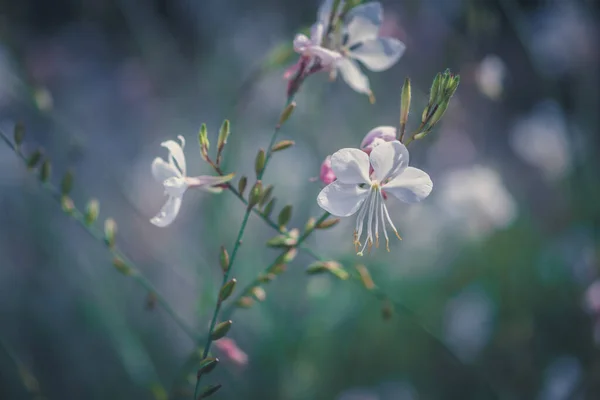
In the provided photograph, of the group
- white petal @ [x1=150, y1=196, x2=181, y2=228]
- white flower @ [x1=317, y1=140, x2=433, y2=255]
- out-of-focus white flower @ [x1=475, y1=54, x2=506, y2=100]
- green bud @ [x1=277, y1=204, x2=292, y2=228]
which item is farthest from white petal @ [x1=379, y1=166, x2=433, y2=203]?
out-of-focus white flower @ [x1=475, y1=54, x2=506, y2=100]

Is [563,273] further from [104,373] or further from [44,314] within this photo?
[44,314]

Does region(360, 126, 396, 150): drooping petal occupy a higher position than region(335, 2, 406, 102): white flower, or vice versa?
region(335, 2, 406, 102): white flower

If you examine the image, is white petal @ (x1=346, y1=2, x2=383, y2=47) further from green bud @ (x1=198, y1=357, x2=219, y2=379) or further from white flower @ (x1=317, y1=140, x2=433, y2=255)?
green bud @ (x1=198, y1=357, x2=219, y2=379)

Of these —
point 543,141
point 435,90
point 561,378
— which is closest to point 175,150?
point 435,90

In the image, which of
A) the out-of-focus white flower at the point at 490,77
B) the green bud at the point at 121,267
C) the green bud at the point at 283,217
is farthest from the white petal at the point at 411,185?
the out-of-focus white flower at the point at 490,77

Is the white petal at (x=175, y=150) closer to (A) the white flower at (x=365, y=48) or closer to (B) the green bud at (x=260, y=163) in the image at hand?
(B) the green bud at (x=260, y=163)

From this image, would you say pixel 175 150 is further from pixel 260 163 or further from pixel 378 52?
pixel 378 52
